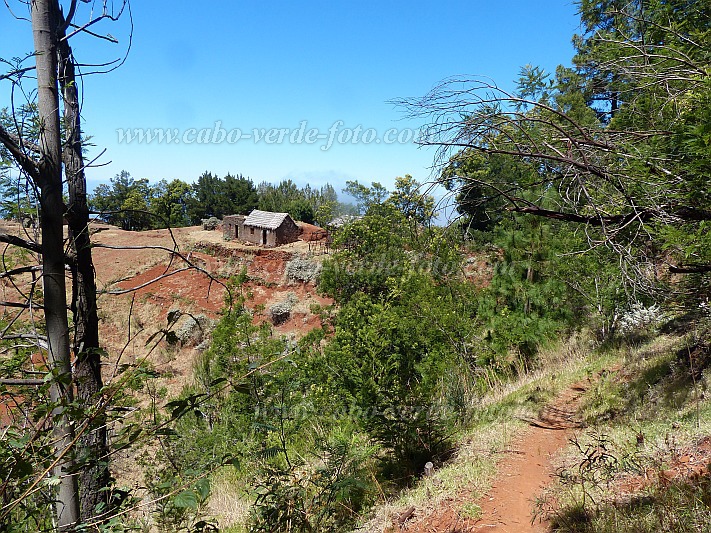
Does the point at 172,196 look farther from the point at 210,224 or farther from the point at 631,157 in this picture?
the point at 631,157

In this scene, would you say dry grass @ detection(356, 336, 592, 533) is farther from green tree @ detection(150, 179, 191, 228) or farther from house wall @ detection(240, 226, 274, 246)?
green tree @ detection(150, 179, 191, 228)

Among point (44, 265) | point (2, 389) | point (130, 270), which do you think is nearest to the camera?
point (2, 389)

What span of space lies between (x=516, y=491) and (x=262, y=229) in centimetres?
2923

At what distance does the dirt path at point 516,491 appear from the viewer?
388 centimetres

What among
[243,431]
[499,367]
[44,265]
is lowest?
[243,431]

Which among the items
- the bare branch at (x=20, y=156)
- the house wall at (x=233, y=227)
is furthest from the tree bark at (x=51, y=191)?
the house wall at (x=233, y=227)

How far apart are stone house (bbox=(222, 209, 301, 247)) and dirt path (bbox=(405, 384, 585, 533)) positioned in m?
27.3

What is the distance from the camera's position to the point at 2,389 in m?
1.66

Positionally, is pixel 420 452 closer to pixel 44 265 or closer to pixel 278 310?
pixel 44 265

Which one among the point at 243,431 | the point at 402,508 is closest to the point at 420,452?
the point at 402,508

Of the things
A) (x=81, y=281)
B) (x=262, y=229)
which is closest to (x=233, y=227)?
(x=262, y=229)

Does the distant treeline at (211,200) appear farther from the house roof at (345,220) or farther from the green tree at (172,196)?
the house roof at (345,220)

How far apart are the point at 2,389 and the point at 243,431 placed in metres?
8.53

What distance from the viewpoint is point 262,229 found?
32.2 metres
